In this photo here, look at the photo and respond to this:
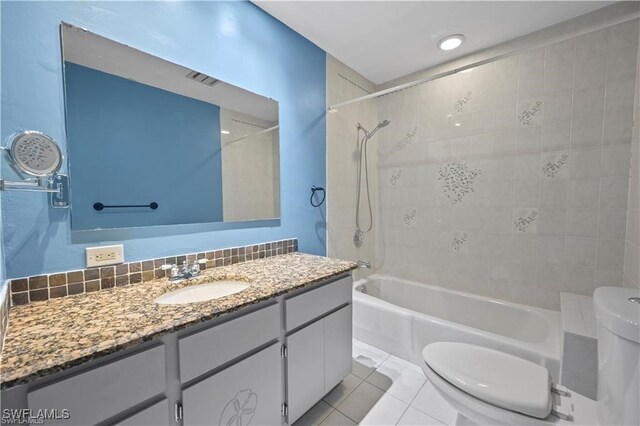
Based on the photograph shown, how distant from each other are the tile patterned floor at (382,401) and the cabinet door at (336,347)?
0.15 m

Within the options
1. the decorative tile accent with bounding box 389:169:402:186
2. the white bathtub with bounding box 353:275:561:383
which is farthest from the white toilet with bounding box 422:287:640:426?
the decorative tile accent with bounding box 389:169:402:186

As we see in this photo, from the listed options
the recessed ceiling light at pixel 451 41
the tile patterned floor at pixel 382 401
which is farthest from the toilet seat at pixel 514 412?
the recessed ceiling light at pixel 451 41

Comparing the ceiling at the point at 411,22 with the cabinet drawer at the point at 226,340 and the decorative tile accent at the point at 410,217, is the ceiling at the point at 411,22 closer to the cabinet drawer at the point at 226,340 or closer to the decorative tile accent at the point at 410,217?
the decorative tile accent at the point at 410,217

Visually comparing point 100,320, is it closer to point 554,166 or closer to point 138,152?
point 138,152

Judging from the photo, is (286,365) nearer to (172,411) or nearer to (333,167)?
(172,411)

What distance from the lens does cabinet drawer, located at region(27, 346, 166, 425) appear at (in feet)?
1.99

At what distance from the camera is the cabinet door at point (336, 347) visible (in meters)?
1.37

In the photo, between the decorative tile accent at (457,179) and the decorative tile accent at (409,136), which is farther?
the decorative tile accent at (409,136)

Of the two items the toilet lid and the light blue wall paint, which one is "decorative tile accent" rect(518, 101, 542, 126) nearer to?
the light blue wall paint

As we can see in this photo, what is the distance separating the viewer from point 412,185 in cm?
253

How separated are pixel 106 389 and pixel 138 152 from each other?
3.13ft

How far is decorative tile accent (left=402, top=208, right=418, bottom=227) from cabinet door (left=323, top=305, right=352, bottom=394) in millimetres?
1378

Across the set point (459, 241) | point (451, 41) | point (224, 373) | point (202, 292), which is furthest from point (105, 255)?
point (451, 41)

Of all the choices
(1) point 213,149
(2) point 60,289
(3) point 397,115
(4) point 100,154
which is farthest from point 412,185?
(2) point 60,289
